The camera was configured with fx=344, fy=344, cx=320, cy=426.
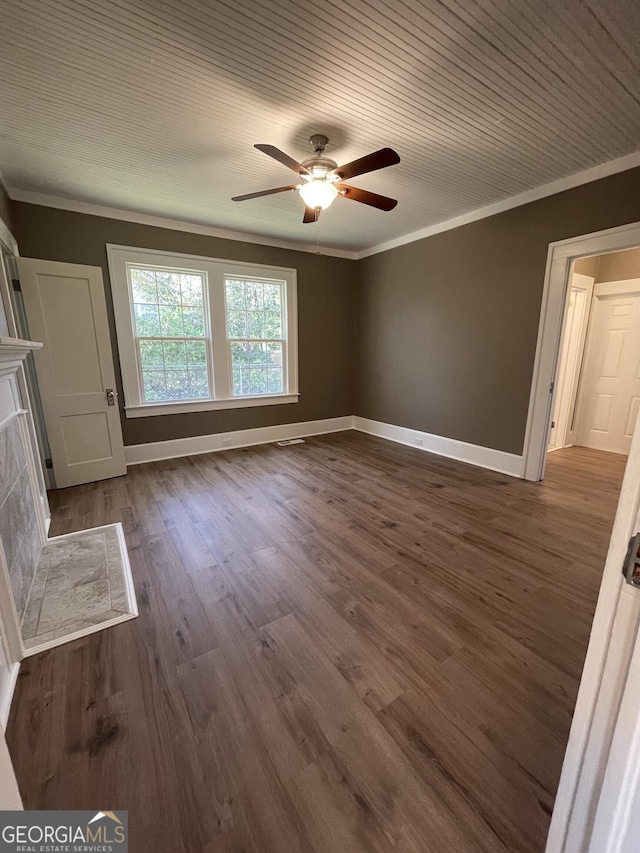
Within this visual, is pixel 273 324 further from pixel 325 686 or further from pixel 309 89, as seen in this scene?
pixel 325 686

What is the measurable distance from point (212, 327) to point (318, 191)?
2.47m

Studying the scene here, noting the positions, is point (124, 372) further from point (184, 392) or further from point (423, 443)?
point (423, 443)

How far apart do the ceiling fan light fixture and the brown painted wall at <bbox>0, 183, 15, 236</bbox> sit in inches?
99.1

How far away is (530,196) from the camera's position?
10.8 feet

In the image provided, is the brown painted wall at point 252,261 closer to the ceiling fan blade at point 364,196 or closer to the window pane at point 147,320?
the window pane at point 147,320

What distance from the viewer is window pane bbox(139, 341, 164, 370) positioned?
4.11m

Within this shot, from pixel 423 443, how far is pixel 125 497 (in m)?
3.65

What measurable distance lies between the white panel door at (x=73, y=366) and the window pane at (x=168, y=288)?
0.75m

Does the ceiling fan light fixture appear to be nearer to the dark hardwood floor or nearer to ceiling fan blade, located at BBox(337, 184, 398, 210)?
ceiling fan blade, located at BBox(337, 184, 398, 210)

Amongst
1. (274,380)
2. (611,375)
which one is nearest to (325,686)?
(274,380)

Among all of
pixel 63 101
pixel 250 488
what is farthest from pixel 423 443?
pixel 63 101

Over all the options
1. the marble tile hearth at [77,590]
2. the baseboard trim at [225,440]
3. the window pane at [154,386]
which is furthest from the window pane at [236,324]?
the marble tile hearth at [77,590]

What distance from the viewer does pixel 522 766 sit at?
46.0 inches

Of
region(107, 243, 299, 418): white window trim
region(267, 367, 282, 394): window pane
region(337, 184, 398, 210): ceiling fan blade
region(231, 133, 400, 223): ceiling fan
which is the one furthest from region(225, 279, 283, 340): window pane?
region(337, 184, 398, 210): ceiling fan blade
